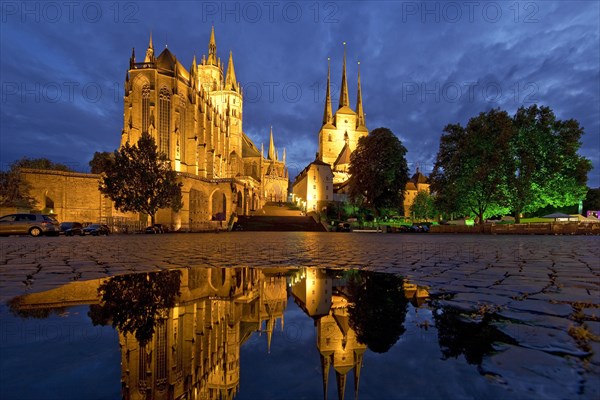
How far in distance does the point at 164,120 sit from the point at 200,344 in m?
52.6

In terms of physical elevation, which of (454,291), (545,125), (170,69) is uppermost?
(170,69)

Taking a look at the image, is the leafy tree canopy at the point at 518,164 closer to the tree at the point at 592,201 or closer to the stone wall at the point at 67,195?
the stone wall at the point at 67,195

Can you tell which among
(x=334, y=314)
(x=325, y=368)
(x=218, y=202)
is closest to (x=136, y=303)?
(x=334, y=314)

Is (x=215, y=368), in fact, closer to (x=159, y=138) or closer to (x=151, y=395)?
(x=151, y=395)

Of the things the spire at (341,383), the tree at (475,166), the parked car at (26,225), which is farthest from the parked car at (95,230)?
the spire at (341,383)

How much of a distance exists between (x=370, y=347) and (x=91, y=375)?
64.4 inches

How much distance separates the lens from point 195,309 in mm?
3336

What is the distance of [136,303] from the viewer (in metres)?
3.56

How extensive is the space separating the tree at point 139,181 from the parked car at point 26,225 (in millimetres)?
9682

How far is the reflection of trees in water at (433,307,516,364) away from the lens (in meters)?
2.21

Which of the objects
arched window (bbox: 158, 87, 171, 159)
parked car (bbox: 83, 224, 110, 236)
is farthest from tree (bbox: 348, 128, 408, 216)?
parked car (bbox: 83, 224, 110, 236)

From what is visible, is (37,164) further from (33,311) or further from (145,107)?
(33,311)

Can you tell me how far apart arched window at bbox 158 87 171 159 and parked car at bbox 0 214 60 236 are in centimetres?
2517

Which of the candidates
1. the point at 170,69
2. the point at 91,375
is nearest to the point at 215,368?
the point at 91,375
